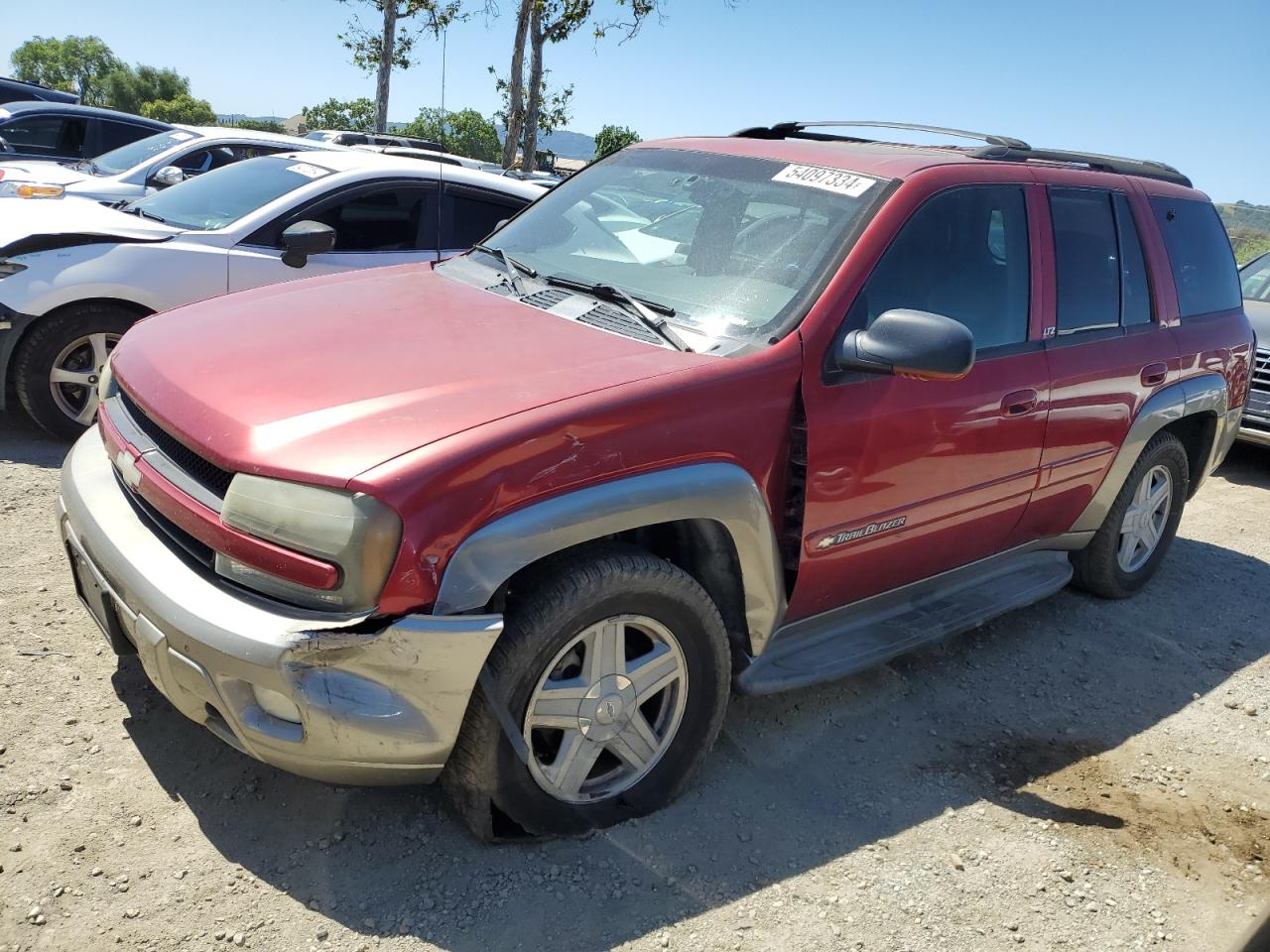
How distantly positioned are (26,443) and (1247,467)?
8454 mm

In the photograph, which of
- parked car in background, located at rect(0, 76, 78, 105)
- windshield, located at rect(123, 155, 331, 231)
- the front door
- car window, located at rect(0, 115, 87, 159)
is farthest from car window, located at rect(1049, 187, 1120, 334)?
parked car in background, located at rect(0, 76, 78, 105)

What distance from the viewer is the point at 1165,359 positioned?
4.30m

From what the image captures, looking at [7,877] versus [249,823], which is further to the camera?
[249,823]

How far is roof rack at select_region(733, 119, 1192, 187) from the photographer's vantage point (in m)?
3.84

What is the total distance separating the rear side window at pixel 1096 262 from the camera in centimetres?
384

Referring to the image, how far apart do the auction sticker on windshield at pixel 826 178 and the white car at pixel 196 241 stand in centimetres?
218

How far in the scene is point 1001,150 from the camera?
150 inches

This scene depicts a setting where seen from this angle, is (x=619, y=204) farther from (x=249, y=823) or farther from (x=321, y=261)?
(x=321, y=261)

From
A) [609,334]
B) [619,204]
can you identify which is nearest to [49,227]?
[619,204]

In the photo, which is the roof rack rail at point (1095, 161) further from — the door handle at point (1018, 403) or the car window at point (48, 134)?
the car window at point (48, 134)

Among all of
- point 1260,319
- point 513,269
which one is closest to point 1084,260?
point 513,269

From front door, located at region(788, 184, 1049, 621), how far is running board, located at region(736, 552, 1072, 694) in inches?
3.2

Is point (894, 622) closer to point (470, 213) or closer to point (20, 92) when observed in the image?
point (470, 213)

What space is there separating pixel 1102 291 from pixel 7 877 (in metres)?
4.01
